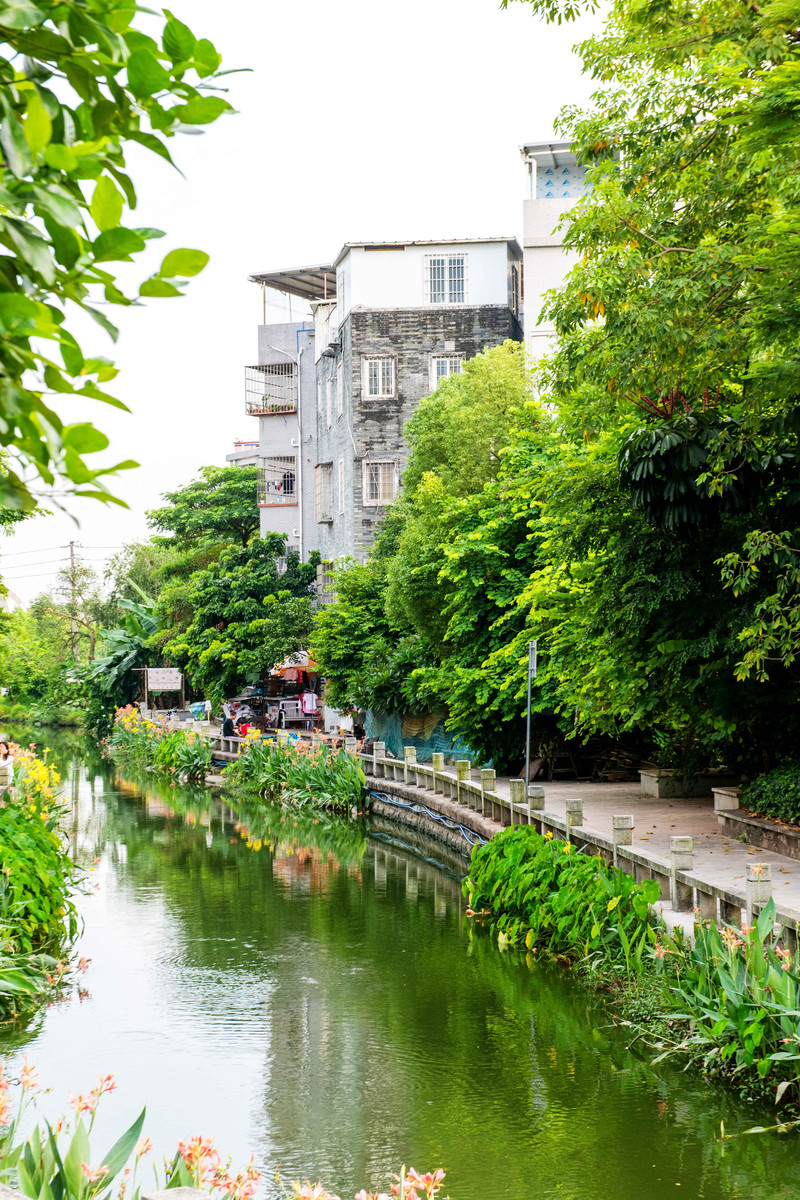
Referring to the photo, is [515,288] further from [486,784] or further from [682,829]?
[682,829]

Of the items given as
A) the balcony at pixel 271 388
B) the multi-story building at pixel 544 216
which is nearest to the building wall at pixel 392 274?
the multi-story building at pixel 544 216

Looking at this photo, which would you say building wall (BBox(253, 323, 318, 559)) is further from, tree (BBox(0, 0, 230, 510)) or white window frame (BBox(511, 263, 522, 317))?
tree (BBox(0, 0, 230, 510))

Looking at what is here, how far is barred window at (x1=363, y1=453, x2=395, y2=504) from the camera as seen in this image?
1585 inches

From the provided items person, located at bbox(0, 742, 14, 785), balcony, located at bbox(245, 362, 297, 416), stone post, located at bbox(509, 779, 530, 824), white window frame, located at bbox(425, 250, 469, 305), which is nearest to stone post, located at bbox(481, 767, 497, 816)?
stone post, located at bbox(509, 779, 530, 824)

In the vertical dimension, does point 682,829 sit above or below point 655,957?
above

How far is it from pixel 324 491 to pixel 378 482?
5.24 meters

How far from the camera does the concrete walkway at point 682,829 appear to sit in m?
13.3

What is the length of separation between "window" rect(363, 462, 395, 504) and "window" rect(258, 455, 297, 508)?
11.3 meters

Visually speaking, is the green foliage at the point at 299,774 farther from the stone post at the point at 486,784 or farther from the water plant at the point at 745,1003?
the water plant at the point at 745,1003

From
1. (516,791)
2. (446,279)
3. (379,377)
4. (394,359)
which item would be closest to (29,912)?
(516,791)

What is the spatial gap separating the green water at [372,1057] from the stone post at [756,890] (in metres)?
1.45

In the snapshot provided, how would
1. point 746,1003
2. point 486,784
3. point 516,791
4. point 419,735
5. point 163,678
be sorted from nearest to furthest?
1. point 746,1003
2. point 516,791
3. point 486,784
4. point 419,735
5. point 163,678

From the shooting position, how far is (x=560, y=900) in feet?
44.6

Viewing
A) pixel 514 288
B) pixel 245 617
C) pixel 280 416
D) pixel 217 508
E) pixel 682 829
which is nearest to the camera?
pixel 682 829
